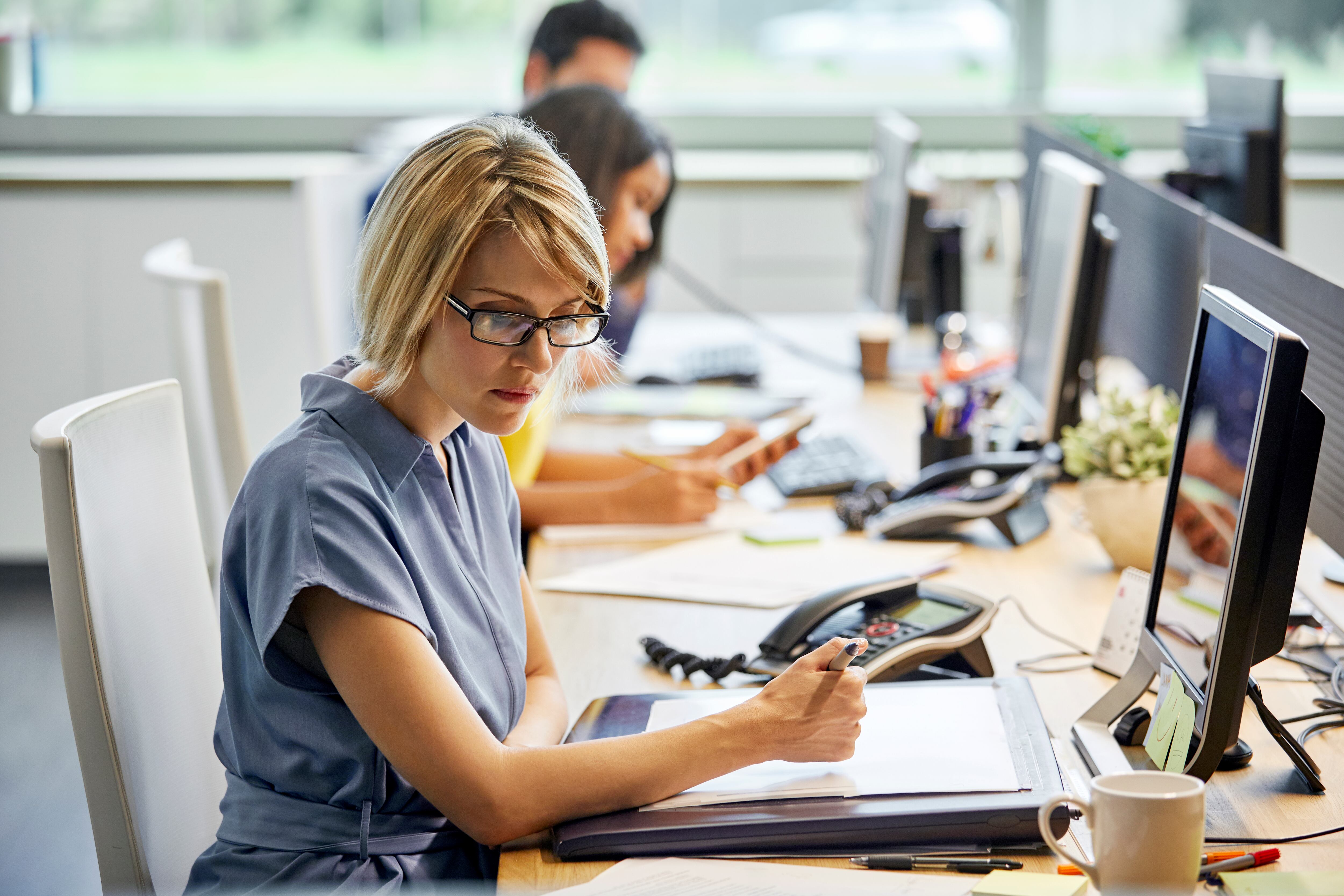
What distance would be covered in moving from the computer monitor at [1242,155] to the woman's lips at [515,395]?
1.45 m

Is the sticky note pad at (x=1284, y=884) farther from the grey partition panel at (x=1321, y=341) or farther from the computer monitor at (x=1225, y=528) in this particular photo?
the grey partition panel at (x=1321, y=341)

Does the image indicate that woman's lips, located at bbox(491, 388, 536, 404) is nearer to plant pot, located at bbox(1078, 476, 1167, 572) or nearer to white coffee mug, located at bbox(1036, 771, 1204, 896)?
white coffee mug, located at bbox(1036, 771, 1204, 896)

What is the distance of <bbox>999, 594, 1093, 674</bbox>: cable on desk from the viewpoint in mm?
1257

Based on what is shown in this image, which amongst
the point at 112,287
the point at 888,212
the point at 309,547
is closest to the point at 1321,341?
the point at 309,547

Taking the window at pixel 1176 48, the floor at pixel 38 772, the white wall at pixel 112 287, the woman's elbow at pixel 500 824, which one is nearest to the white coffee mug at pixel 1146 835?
the woman's elbow at pixel 500 824

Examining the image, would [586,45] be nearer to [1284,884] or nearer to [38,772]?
[38,772]

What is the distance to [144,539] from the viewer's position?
3.86 ft

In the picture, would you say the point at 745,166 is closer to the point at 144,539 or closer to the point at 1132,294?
the point at 1132,294

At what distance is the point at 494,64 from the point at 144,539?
125 inches

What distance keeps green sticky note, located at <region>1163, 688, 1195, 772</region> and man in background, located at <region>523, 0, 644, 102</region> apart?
2.05 m

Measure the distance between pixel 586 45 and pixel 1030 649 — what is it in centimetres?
185

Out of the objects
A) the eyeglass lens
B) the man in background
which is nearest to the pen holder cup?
the eyeglass lens

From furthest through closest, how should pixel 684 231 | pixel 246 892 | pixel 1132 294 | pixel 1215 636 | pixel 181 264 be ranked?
pixel 684 231
pixel 1132 294
pixel 181 264
pixel 246 892
pixel 1215 636

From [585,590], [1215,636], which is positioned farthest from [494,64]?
[1215,636]
